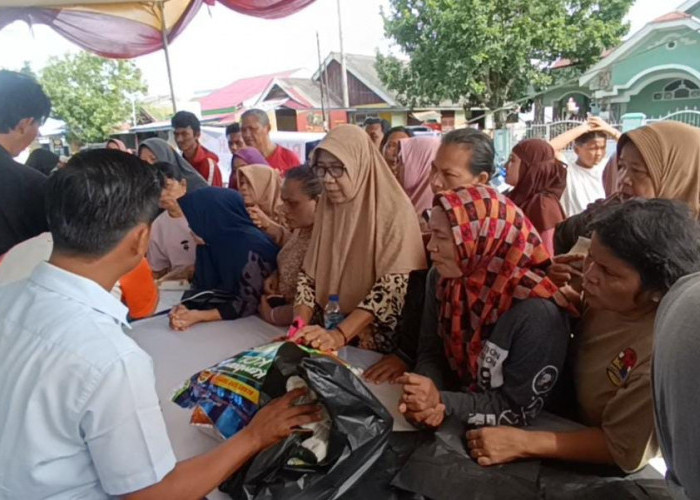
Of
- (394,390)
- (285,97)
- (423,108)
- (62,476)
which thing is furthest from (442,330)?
(285,97)

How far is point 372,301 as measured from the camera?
1.79m

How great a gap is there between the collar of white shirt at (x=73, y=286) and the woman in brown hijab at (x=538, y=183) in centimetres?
238

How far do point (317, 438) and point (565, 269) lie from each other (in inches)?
33.0

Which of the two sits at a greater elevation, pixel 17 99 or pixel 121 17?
pixel 121 17

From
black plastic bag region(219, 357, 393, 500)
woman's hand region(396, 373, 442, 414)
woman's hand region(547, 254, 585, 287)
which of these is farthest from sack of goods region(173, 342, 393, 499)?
woman's hand region(547, 254, 585, 287)

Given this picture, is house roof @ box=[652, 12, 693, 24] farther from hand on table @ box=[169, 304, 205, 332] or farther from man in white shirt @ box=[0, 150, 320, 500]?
man in white shirt @ box=[0, 150, 320, 500]

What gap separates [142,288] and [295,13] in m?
2.88

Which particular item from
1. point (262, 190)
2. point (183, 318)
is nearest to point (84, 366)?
point (183, 318)

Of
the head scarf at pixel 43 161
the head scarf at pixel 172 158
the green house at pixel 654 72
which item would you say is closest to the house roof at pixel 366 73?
the green house at pixel 654 72

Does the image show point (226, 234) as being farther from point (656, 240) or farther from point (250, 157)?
point (656, 240)

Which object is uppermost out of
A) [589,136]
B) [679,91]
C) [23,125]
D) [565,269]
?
[679,91]

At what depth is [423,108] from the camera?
18.7 m

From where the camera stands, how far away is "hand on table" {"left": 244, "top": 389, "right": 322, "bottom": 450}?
44.9 inches

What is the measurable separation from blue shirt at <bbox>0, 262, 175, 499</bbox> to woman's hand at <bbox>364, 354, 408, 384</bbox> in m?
0.86
